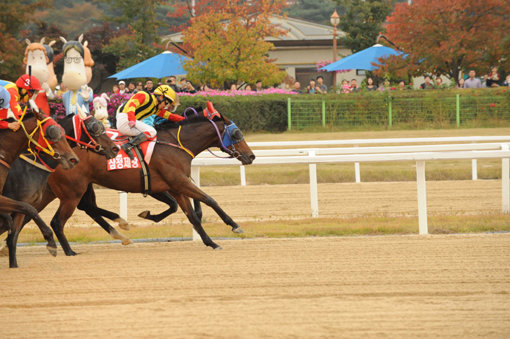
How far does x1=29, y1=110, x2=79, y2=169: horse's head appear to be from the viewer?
7.10 m

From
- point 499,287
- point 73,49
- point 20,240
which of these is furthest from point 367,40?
point 499,287

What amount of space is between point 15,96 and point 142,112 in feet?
4.84

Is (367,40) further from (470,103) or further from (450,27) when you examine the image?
(470,103)

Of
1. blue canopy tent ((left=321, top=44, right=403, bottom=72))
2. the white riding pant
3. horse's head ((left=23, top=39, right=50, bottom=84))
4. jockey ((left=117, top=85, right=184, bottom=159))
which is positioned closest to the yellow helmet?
jockey ((left=117, top=85, right=184, bottom=159))

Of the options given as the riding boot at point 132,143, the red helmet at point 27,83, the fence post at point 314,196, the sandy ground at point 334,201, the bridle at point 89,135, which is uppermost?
the red helmet at point 27,83

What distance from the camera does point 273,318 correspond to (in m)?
5.13

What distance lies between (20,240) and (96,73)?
90.5ft

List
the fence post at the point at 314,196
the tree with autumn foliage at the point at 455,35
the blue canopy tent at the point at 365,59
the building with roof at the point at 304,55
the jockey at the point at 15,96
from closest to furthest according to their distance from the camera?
the jockey at the point at 15,96, the fence post at the point at 314,196, the tree with autumn foliage at the point at 455,35, the blue canopy tent at the point at 365,59, the building with roof at the point at 304,55

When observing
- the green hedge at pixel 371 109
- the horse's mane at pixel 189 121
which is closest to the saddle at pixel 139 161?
the horse's mane at pixel 189 121

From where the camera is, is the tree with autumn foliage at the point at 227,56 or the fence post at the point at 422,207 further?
the tree with autumn foliage at the point at 227,56

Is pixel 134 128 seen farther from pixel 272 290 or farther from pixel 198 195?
pixel 272 290

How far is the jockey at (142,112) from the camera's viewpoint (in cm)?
831

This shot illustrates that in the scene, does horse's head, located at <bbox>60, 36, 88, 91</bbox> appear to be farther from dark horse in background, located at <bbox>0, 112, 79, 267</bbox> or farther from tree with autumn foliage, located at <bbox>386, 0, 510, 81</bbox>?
tree with autumn foliage, located at <bbox>386, 0, 510, 81</bbox>

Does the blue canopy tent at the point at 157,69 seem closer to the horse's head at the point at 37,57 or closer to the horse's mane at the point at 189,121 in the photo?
the horse's head at the point at 37,57
